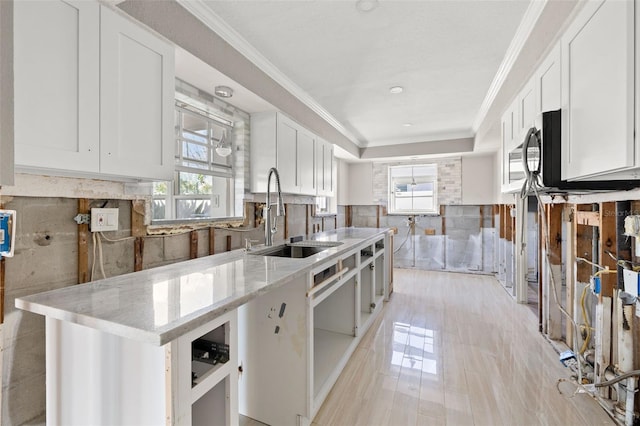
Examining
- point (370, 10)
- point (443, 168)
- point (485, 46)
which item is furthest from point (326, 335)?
point (443, 168)

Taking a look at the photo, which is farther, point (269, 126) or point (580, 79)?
point (269, 126)

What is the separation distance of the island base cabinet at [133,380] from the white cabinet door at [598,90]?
169 cm

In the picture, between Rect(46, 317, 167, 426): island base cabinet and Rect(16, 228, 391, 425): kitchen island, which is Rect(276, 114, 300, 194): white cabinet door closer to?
Rect(16, 228, 391, 425): kitchen island

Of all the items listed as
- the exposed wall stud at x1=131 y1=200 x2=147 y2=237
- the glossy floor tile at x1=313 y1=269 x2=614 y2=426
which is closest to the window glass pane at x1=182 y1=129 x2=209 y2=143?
the exposed wall stud at x1=131 y1=200 x2=147 y2=237

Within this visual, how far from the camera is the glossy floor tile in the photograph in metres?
1.80

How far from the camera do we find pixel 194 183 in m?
2.47

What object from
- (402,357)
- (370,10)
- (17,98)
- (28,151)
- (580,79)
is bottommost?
(402,357)

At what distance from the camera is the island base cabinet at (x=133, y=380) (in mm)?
909

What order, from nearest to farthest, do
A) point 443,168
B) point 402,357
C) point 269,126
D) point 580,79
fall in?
point 580,79, point 402,357, point 269,126, point 443,168

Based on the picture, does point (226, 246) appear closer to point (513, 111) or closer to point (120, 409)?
point (120, 409)

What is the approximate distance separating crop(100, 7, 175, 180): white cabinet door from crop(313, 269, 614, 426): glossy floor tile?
1.81 meters

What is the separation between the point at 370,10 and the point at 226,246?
2.10m

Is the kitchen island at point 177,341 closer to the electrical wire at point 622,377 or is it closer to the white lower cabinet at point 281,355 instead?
the white lower cabinet at point 281,355

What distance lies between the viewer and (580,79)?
4.60 feet
